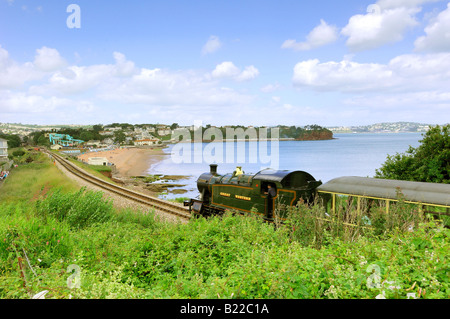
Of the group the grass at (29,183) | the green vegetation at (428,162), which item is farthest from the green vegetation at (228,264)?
the grass at (29,183)

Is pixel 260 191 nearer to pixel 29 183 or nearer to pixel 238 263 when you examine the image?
pixel 238 263

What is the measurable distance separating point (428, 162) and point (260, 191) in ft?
41.3

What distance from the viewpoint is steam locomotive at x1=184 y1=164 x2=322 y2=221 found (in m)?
10.9

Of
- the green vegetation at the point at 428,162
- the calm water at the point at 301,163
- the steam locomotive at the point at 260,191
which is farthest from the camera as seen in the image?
the calm water at the point at 301,163

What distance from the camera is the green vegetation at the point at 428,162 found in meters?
16.8

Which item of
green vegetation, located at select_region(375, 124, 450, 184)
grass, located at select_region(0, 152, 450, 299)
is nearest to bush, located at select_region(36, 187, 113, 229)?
grass, located at select_region(0, 152, 450, 299)

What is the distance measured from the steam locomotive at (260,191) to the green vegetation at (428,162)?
389 inches

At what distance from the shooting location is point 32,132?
93688mm

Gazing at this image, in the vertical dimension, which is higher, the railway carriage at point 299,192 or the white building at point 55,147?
the white building at point 55,147

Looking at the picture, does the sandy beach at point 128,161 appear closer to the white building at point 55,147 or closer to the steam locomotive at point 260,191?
the white building at point 55,147

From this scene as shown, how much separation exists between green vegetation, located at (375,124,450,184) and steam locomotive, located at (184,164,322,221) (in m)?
9.88
